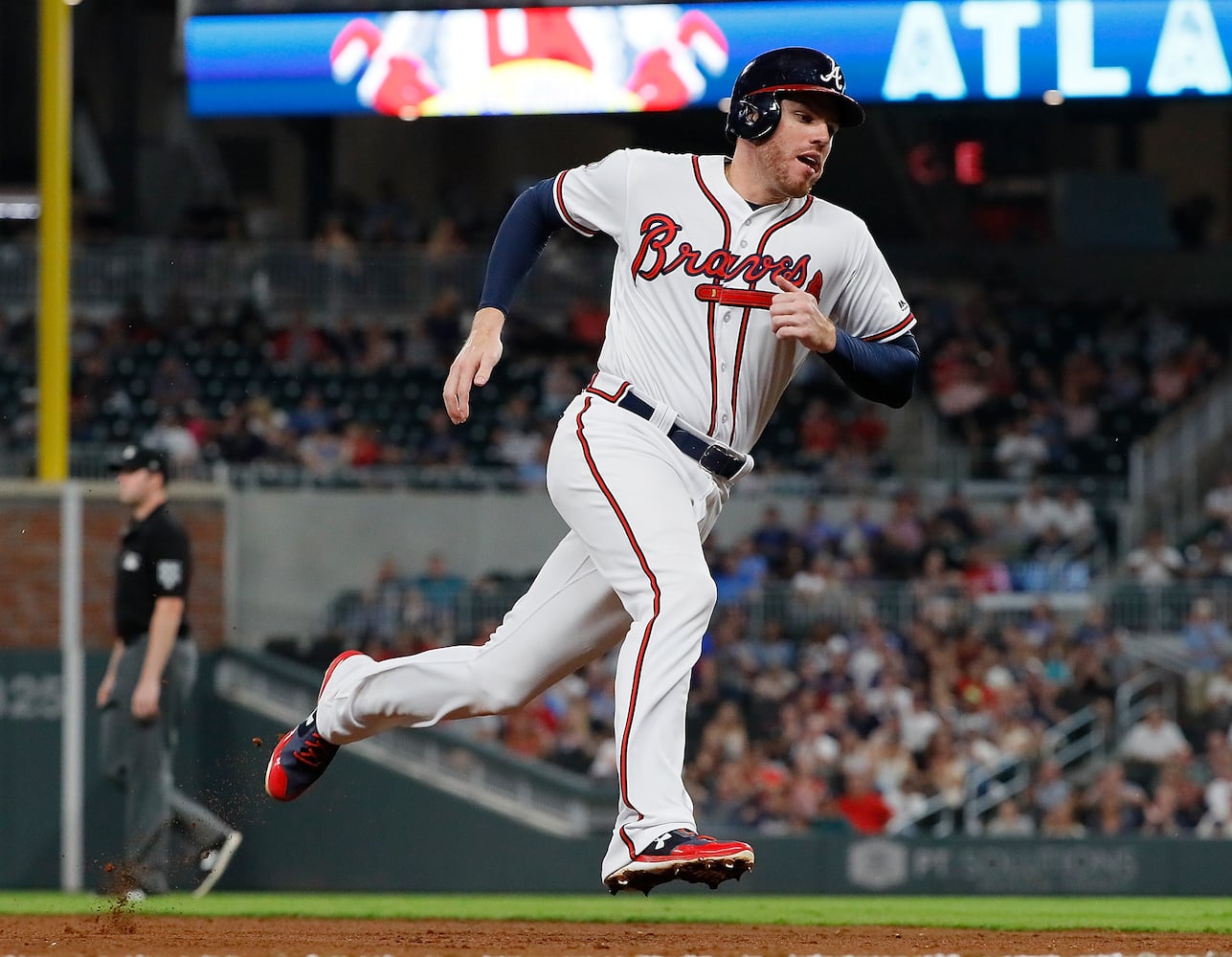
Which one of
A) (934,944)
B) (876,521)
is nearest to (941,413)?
(876,521)

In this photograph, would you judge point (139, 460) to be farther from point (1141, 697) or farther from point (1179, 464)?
point (1179, 464)

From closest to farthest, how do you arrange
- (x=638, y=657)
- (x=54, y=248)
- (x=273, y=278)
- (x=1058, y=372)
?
(x=638, y=657)
(x=54, y=248)
(x=1058, y=372)
(x=273, y=278)

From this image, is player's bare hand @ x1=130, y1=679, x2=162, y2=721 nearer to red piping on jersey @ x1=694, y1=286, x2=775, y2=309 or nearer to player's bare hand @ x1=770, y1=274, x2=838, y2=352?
red piping on jersey @ x1=694, y1=286, x2=775, y2=309

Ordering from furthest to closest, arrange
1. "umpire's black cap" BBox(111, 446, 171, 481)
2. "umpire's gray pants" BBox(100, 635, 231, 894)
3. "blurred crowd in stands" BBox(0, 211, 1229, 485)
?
"blurred crowd in stands" BBox(0, 211, 1229, 485), "umpire's gray pants" BBox(100, 635, 231, 894), "umpire's black cap" BBox(111, 446, 171, 481)

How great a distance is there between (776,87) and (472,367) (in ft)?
3.31

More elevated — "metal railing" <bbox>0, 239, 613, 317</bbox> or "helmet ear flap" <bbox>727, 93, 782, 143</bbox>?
"metal railing" <bbox>0, 239, 613, 317</bbox>

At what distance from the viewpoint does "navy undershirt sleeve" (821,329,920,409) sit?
178 inches

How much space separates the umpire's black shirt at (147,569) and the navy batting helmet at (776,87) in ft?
13.3

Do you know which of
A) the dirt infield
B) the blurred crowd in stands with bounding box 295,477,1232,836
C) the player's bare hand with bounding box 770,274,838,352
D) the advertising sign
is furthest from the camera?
the advertising sign

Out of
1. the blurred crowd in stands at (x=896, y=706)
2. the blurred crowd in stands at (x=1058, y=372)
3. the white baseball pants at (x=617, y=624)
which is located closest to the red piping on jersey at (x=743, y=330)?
the white baseball pants at (x=617, y=624)

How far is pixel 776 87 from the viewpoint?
15.1 ft

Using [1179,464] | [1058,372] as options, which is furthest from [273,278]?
[1179,464]

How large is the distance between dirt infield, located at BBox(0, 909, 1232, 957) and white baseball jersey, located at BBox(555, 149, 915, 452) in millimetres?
1434

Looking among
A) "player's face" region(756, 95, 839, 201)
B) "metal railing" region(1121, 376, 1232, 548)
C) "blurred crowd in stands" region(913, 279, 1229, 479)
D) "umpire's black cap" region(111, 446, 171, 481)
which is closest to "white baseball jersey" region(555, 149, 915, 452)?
"player's face" region(756, 95, 839, 201)
